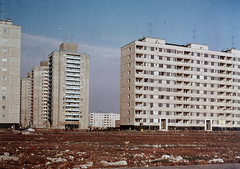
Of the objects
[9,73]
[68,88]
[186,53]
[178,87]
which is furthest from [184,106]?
[68,88]

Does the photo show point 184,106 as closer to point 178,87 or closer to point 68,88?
point 178,87

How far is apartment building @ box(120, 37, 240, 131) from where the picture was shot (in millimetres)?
101250

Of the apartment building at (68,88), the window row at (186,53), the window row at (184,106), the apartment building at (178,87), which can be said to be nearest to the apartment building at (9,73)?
the apartment building at (178,87)

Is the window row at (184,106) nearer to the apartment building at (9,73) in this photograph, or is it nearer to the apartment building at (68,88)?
the apartment building at (9,73)

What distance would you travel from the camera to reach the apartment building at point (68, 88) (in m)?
168

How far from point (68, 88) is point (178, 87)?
87567mm

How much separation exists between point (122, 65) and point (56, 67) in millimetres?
72897

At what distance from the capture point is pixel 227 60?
116 meters

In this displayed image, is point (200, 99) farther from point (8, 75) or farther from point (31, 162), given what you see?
point (31, 162)

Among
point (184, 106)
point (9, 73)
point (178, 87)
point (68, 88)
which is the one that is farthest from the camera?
point (68, 88)

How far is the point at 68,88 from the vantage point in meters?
177

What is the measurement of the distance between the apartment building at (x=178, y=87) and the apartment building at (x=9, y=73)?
37.4 m

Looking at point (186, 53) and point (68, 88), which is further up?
point (186, 53)

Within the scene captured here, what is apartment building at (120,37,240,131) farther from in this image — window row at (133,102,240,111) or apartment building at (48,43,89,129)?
apartment building at (48,43,89,129)
